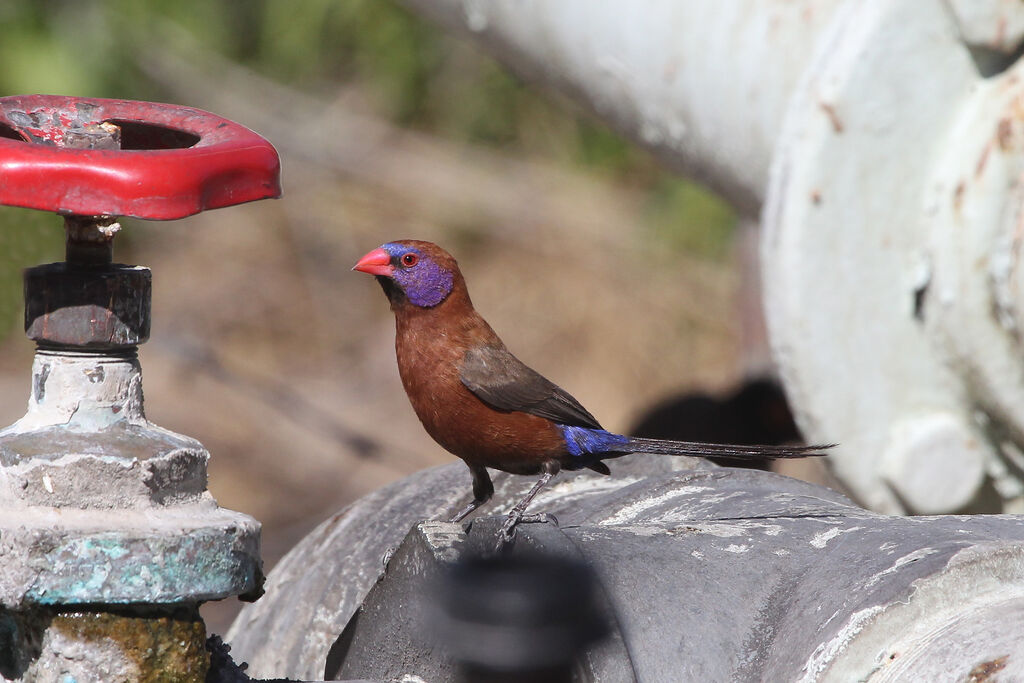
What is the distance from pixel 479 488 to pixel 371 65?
581 centimetres

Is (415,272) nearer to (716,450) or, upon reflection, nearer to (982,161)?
(716,450)

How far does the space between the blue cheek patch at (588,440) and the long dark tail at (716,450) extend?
1cm

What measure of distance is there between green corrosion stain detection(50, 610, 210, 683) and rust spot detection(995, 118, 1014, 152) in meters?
1.43


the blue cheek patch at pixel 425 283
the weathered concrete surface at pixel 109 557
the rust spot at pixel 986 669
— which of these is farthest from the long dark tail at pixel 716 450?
the weathered concrete surface at pixel 109 557

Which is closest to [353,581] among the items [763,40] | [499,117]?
[763,40]

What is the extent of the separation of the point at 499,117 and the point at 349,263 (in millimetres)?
1291

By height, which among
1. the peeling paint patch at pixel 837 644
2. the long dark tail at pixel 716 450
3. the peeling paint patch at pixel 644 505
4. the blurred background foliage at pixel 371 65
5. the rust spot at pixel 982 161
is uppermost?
the rust spot at pixel 982 161

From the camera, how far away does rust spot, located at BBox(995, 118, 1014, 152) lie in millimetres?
2047

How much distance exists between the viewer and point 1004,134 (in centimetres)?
206

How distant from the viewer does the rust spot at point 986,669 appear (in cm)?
127

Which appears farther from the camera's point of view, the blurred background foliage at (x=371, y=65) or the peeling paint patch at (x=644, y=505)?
the blurred background foliage at (x=371, y=65)

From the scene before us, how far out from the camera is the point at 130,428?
Answer: 1430 millimetres

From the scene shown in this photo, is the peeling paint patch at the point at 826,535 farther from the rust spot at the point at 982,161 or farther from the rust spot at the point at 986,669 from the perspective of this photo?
the rust spot at the point at 982,161

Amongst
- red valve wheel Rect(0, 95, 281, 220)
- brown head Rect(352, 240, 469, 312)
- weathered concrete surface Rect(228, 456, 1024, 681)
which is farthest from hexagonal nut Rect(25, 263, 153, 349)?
brown head Rect(352, 240, 469, 312)
